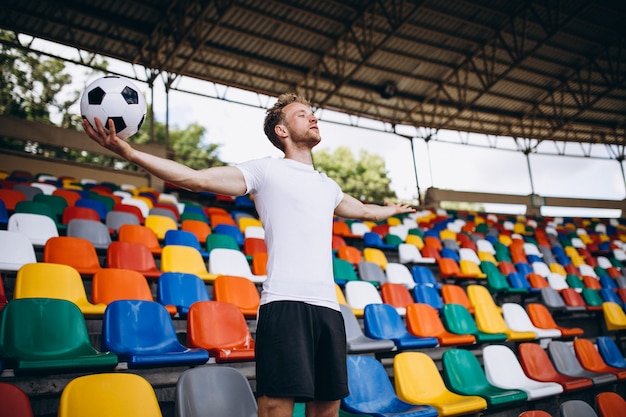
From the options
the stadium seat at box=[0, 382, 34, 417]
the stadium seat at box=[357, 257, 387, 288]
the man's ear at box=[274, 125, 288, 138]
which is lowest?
the stadium seat at box=[0, 382, 34, 417]

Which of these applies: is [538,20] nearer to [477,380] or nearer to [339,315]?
[477,380]

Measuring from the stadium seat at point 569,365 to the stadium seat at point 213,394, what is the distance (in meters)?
2.88

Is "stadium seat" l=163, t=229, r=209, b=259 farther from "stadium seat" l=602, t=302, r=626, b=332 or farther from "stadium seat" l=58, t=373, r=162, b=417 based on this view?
"stadium seat" l=602, t=302, r=626, b=332

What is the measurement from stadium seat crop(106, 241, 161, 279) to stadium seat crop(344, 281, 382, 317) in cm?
160

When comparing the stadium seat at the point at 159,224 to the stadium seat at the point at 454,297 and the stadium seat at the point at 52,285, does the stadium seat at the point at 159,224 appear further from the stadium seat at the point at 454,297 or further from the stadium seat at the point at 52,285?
the stadium seat at the point at 454,297

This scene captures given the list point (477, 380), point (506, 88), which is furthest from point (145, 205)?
point (506, 88)

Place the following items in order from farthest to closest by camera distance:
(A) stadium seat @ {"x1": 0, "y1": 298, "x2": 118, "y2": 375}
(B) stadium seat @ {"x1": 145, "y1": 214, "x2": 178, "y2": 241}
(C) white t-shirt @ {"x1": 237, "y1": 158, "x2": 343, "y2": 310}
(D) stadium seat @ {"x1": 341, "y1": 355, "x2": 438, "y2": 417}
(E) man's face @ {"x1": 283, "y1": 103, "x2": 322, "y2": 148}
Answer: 1. (B) stadium seat @ {"x1": 145, "y1": 214, "x2": 178, "y2": 241}
2. (D) stadium seat @ {"x1": 341, "y1": 355, "x2": 438, "y2": 417}
3. (A) stadium seat @ {"x1": 0, "y1": 298, "x2": 118, "y2": 375}
4. (E) man's face @ {"x1": 283, "y1": 103, "x2": 322, "y2": 148}
5. (C) white t-shirt @ {"x1": 237, "y1": 158, "x2": 343, "y2": 310}

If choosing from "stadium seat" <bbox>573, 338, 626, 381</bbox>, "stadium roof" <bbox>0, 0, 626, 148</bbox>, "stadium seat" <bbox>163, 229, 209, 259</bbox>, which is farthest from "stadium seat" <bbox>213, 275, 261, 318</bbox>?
"stadium roof" <bbox>0, 0, 626, 148</bbox>

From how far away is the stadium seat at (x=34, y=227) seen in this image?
3.64 meters

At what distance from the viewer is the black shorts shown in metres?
1.29

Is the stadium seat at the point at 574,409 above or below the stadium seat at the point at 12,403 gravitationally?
below

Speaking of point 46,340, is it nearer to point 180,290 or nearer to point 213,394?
point 213,394

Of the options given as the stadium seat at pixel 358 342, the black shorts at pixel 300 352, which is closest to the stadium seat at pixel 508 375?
the stadium seat at pixel 358 342

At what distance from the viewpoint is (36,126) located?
27.0ft
